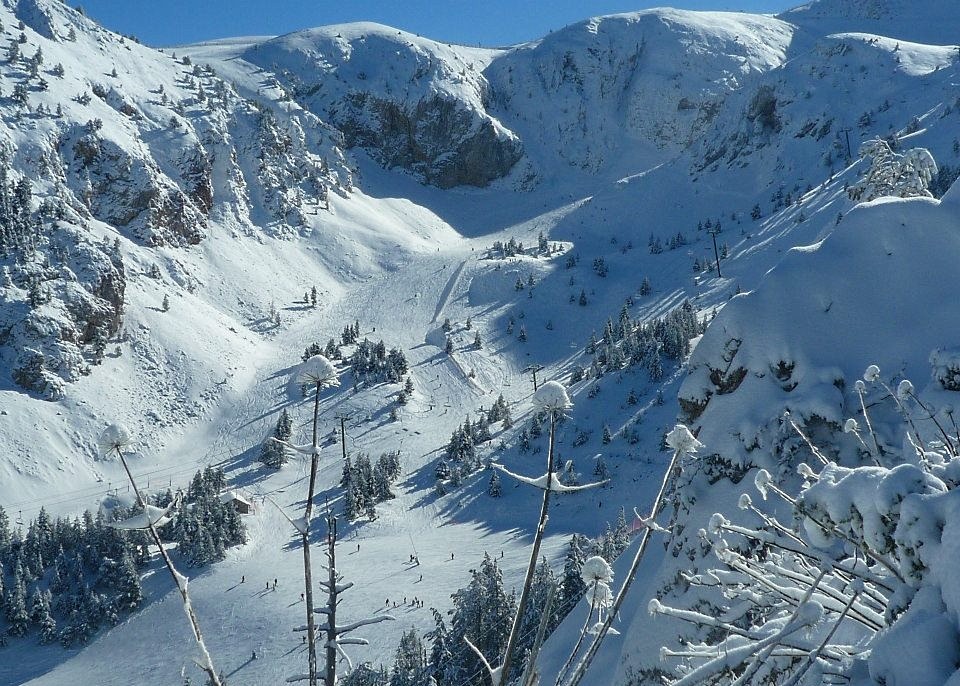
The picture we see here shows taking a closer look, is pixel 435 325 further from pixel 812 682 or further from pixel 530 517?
pixel 812 682

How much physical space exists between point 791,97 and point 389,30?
11100 centimetres

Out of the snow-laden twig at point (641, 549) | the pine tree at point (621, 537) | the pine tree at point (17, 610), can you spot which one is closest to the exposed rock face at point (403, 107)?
the pine tree at point (17, 610)

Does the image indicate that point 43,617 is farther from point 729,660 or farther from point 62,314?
point 729,660

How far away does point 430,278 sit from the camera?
107188 millimetres

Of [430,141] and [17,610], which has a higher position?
[430,141]

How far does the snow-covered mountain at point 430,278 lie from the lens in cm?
1156

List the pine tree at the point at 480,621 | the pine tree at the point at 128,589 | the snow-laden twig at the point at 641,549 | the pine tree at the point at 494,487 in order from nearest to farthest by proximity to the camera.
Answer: the snow-laden twig at the point at 641,549 → the pine tree at the point at 480,621 → the pine tree at the point at 128,589 → the pine tree at the point at 494,487

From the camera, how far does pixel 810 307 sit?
1127 cm

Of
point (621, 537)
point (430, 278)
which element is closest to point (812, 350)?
point (621, 537)

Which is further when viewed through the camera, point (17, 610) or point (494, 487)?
point (494, 487)

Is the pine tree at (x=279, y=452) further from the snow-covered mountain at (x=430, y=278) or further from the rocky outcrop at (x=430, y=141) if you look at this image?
the rocky outcrop at (x=430, y=141)

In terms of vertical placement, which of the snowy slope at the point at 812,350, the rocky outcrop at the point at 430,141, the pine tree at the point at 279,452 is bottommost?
the pine tree at the point at 279,452

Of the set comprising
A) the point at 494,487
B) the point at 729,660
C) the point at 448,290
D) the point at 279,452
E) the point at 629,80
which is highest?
the point at 629,80

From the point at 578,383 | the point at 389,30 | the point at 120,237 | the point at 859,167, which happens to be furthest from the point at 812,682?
the point at 389,30
